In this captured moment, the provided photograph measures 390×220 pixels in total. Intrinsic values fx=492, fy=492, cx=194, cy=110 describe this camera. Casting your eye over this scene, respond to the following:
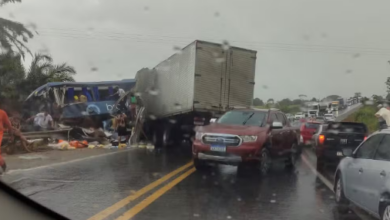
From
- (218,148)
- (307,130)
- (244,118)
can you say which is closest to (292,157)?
(244,118)

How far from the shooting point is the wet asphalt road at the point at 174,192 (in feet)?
21.9

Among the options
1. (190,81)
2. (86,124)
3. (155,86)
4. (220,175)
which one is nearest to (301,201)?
(220,175)

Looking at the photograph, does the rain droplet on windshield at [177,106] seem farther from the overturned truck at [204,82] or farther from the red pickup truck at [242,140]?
A: the red pickup truck at [242,140]

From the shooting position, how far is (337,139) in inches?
485

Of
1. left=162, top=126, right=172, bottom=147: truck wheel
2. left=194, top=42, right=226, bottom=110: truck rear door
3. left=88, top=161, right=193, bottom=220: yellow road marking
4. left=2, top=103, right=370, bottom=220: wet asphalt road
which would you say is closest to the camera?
left=88, top=161, right=193, bottom=220: yellow road marking

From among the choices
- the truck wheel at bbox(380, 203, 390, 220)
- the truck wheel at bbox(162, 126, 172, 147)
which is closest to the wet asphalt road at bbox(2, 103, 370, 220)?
the truck wheel at bbox(380, 203, 390, 220)

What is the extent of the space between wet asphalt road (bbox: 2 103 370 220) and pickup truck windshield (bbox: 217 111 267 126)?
3.69 ft

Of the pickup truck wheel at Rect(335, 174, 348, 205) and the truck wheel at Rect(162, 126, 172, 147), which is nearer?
the pickup truck wheel at Rect(335, 174, 348, 205)

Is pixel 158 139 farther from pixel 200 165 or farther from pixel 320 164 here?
pixel 200 165

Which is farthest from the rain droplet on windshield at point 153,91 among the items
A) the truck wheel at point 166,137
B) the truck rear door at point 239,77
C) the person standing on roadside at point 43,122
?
the truck rear door at point 239,77

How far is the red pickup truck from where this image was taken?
1039 cm

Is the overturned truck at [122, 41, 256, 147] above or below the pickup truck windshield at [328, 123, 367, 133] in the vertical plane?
above

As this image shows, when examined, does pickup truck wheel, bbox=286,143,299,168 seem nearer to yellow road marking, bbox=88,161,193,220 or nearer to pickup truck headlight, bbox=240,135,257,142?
pickup truck headlight, bbox=240,135,257,142

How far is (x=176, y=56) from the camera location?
55.4ft
